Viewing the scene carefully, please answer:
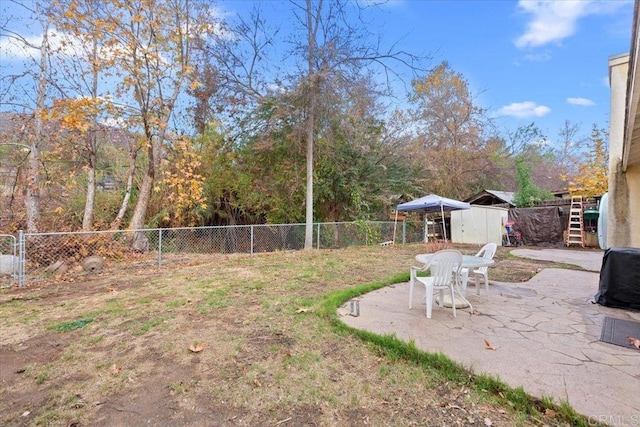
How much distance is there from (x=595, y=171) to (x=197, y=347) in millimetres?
15069

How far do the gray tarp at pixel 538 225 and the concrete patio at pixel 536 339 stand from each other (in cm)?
850

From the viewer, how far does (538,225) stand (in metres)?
12.1

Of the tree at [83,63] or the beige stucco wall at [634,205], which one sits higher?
the tree at [83,63]

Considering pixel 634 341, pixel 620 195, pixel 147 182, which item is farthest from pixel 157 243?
pixel 620 195

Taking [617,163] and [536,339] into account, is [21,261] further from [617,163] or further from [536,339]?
[617,163]

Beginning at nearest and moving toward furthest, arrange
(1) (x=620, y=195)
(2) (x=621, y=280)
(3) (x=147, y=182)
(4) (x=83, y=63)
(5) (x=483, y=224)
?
1. (2) (x=621, y=280)
2. (1) (x=620, y=195)
3. (4) (x=83, y=63)
4. (3) (x=147, y=182)
5. (5) (x=483, y=224)

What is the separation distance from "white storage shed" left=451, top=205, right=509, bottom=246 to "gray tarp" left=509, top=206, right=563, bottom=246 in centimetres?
48

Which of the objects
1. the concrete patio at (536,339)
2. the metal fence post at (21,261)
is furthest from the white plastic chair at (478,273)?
the metal fence post at (21,261)

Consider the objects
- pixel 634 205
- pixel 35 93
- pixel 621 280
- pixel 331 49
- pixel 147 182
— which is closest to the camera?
pixel 621 280

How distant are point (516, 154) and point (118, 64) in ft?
70.5

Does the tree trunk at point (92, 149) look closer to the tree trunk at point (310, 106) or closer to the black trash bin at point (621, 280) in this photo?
the tree trunk at point (310, 106)

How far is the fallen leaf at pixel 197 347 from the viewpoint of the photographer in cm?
267

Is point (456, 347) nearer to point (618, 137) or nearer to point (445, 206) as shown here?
point (618, 137)

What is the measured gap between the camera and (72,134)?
7.91 meters
